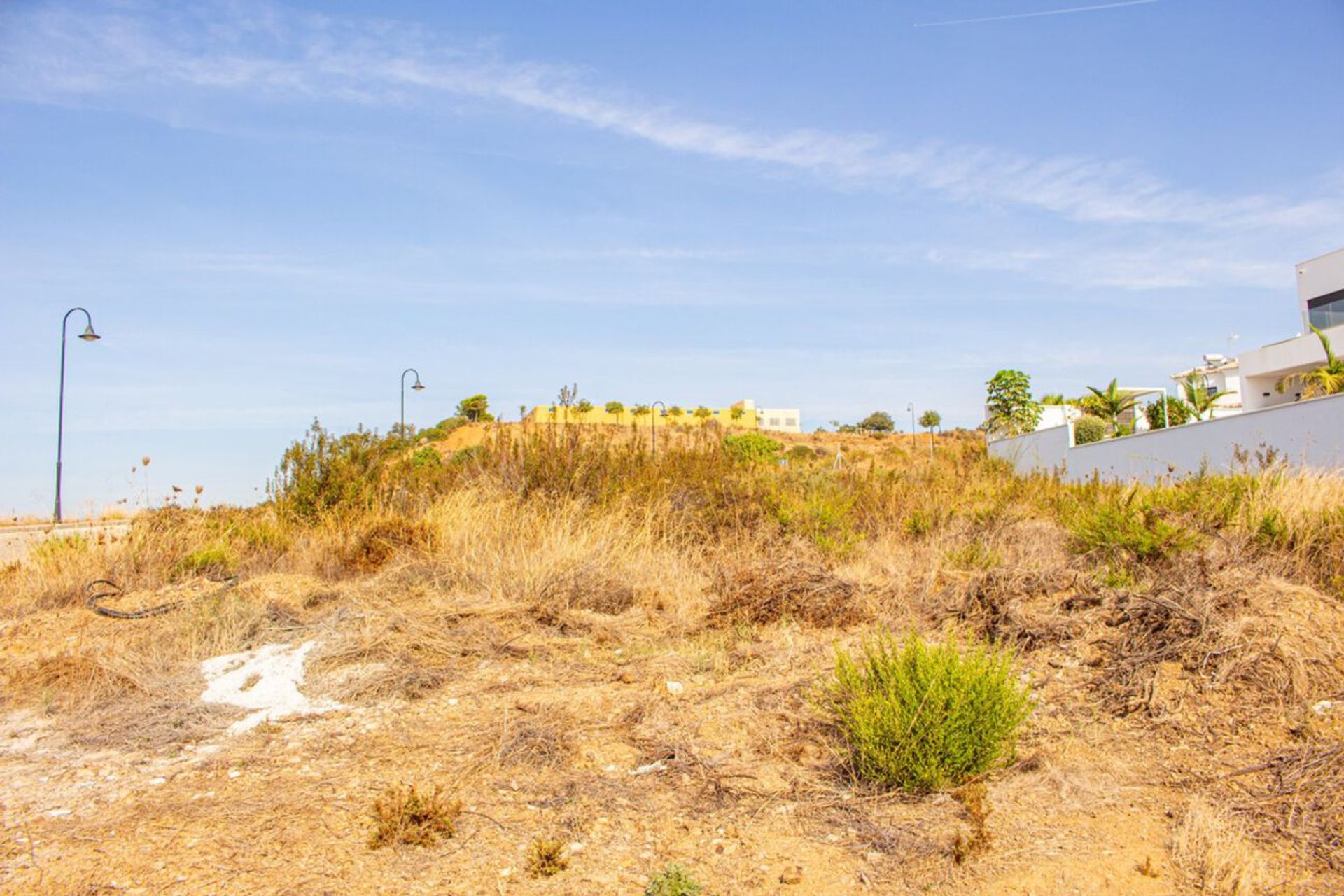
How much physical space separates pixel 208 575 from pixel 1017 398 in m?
38.8

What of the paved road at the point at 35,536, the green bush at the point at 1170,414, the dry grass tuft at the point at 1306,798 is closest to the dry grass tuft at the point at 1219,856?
the dry grass tuft at the point at 1306,798

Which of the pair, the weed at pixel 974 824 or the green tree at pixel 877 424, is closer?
the weed at pixel 974 824

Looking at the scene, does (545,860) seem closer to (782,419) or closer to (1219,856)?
(1219,856)

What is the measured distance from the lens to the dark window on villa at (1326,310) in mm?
30719

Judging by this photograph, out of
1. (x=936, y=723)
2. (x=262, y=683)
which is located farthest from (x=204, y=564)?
(x=936, y=723)

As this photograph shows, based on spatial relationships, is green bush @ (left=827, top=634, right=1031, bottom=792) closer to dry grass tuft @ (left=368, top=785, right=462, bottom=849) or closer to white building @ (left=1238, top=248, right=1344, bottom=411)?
dry grass tuft @ (left=368, top=785, right=462, bottom=849)

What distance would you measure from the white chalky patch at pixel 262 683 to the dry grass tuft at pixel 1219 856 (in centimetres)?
432

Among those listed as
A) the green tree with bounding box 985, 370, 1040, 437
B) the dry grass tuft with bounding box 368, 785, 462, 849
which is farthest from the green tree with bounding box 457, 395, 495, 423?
the dry grass tuft with bounding box 368, 785, 462, 849

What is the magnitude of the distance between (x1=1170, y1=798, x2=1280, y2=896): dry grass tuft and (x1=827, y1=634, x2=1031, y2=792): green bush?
0.77 metres

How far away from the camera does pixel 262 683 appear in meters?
5.57

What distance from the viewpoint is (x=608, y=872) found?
3.14 m

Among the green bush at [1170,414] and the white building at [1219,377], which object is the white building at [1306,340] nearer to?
the green bush at [1170,414]

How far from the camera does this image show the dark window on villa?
30.7 m

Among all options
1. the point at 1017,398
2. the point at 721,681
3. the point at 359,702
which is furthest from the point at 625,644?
the point at 1017,398
